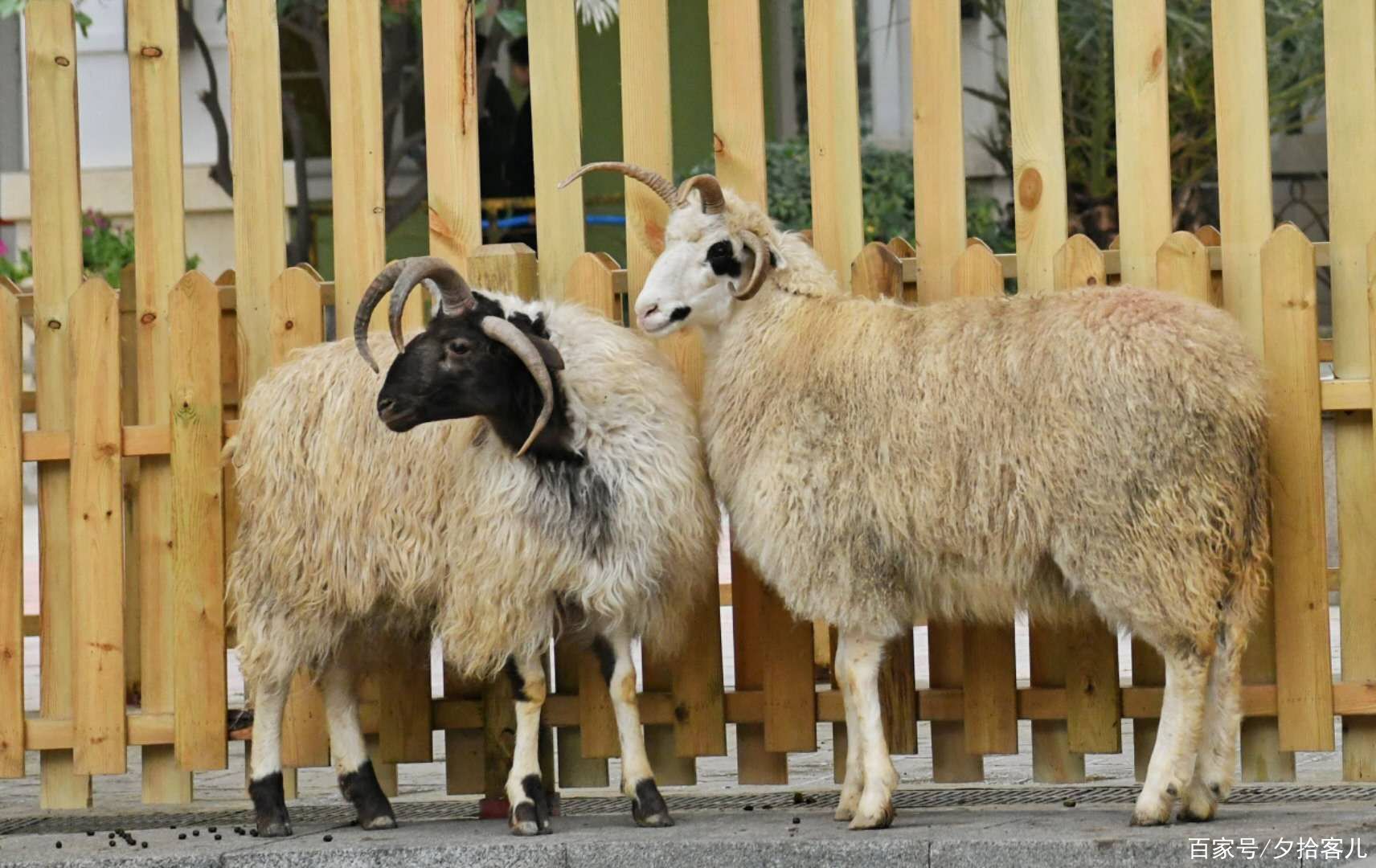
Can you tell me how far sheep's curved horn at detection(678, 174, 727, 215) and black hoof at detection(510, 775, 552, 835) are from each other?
5.78 feet

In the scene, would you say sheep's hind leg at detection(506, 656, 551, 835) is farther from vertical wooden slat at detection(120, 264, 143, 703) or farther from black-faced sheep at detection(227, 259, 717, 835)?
vertical wooden slat at detection(120, 264, 143, 703)

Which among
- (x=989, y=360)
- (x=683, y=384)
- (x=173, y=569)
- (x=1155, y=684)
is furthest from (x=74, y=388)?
(x=1155, y=684)

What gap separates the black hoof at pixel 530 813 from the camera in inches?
214

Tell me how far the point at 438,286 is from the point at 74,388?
1474 mm

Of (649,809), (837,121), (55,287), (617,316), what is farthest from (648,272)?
(55,287)

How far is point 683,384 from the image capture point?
5906 millimetres

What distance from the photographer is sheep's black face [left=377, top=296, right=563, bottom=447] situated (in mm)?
5281

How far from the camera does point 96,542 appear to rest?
20.2 feet

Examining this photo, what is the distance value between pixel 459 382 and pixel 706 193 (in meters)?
0.94

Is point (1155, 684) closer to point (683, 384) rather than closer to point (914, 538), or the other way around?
point (914, 538)

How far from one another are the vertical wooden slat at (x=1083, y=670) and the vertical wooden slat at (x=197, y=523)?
2.65m

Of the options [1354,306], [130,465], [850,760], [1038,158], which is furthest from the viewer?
[130,465]

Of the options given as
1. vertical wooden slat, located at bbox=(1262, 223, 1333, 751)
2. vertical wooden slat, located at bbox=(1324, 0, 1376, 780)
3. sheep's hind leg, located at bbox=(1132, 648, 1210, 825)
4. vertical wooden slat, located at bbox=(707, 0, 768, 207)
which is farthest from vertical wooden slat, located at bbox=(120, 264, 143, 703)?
vertical wooden slat, located at bbox=(1324, 0, 1376, 780)

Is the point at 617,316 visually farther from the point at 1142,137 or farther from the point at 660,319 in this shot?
the point at 1142,137
